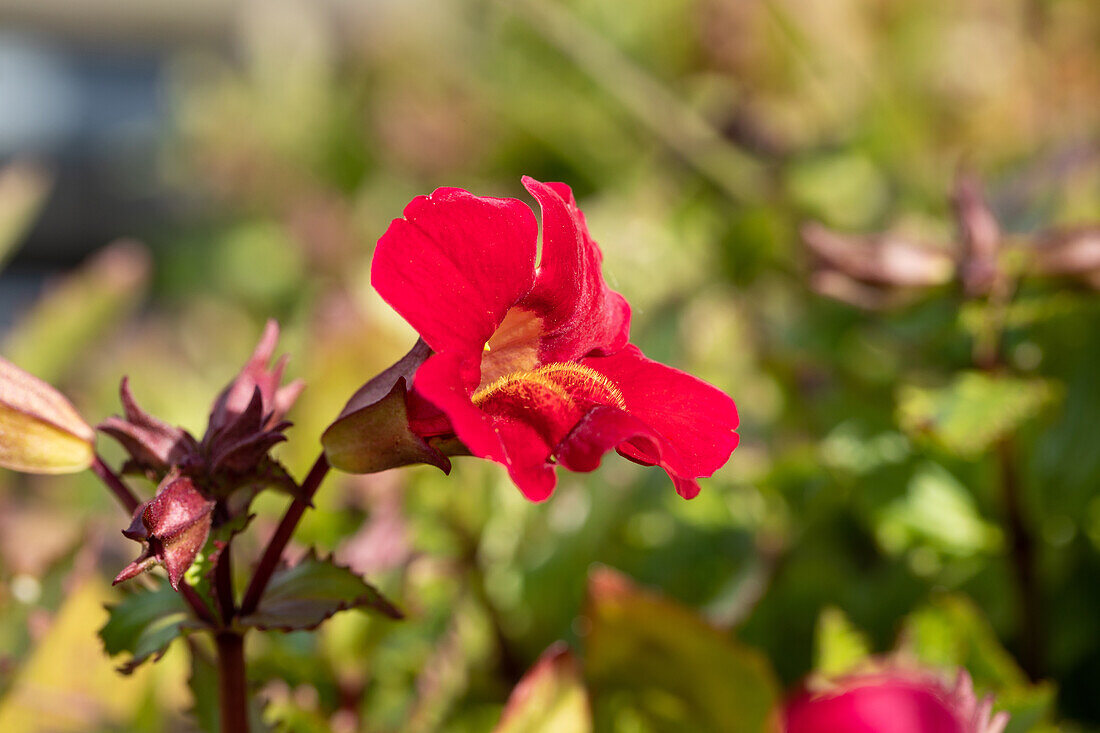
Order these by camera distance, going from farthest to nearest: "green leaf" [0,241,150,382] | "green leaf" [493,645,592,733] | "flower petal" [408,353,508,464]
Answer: "green leaf" [0,241,150,382] → "green leaf" [493,645,592,733] → "flower petal" [408,353,508,464]

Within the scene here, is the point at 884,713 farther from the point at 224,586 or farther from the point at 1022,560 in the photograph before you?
the point at 1022,560

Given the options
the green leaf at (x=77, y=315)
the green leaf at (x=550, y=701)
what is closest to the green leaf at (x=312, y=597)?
the green leaf at (x=550, y=701)

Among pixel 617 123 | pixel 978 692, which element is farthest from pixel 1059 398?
pixel 617 123

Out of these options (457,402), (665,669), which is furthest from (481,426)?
(665,669)

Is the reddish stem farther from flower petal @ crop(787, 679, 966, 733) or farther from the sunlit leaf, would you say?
the sunlit leaf

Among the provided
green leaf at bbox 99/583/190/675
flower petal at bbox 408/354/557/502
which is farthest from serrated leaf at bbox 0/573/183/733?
flower petal at bbox 408/354/557/502

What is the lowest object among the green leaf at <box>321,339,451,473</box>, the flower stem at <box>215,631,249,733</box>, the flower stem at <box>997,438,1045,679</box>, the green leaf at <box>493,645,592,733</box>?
the flower stem at <box>997,438,1045,679</box>

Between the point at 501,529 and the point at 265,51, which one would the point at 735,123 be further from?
the point at 265,51
